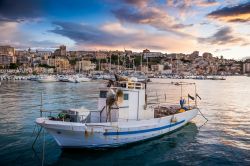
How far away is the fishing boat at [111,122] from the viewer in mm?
14570

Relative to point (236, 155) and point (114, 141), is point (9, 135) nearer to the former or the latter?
point (114, 141)

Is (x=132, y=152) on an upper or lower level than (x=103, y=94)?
lower

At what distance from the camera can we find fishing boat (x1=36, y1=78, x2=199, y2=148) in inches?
574

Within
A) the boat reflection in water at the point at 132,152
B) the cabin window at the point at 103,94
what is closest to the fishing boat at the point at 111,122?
the cabin window at the point at 103,94

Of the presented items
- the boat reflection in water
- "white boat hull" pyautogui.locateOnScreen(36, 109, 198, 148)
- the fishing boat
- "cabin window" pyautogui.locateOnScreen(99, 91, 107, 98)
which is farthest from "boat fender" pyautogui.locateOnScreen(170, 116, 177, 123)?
"cabin window" pyautogui.locateOnScreen(99, 91, 107, 98)

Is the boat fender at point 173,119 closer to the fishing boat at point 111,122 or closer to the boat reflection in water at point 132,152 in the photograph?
the fishing boat at point 111,122

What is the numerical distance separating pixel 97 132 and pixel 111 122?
3.35 ft

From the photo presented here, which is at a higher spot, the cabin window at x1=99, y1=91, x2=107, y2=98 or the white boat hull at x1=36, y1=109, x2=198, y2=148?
the cabin window at x1=99, y1=91, x2=107, y2=98

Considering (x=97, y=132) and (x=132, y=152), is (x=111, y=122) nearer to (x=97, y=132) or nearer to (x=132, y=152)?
(x=97, y=132)

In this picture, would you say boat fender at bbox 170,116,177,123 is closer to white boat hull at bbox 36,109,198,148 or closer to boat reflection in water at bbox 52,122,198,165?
boat reflection in water at bbox 52,122,198,165

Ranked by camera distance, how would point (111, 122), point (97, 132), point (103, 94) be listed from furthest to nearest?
1. point (103, 94)
2. point (111, 122)
3. point (97, 132)

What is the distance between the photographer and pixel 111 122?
50.4 feet

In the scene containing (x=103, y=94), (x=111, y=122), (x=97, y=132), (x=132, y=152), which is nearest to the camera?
(x=97, y=132)

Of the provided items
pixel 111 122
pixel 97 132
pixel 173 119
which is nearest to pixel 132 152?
pixel 111 122
